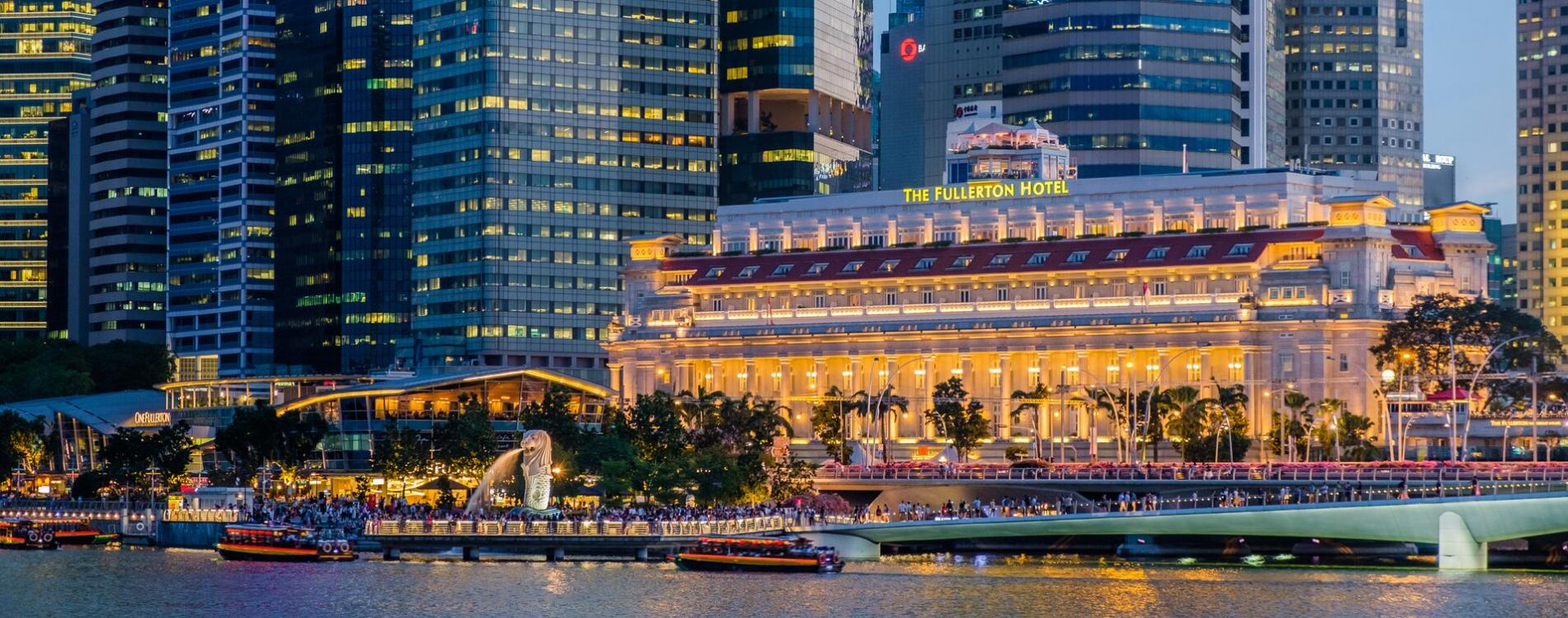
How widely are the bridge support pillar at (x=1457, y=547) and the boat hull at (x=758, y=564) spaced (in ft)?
138

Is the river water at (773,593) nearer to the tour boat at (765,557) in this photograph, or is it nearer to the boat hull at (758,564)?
the boat hull at (758,564)

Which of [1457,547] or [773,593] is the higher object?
[1457,547]

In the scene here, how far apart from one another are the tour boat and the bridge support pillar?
42.0m

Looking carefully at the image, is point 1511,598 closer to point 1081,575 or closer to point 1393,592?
point 1393,592

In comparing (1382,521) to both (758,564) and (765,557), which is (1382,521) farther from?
(758,564)

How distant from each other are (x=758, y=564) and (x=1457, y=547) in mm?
49007

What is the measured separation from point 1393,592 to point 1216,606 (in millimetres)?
14988

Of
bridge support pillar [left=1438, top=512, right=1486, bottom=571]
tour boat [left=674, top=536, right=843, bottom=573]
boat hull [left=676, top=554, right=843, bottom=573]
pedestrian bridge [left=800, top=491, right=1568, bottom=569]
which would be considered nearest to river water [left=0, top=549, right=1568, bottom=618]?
boat hull [left=676, top=554, right=843, bottom=573]

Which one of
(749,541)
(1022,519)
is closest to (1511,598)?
(1022,519)

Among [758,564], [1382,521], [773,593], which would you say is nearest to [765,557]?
[758,564]

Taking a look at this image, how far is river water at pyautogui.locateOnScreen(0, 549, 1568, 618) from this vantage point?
168m

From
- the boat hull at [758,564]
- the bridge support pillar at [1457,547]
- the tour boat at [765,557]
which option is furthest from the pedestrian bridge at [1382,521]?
the boat hull at [758,564]

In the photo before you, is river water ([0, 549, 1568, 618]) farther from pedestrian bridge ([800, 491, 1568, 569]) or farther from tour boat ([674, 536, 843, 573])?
pedestrian bridge ([800, 491, 1568, 569])

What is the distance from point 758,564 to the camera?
→ 19512 cm
